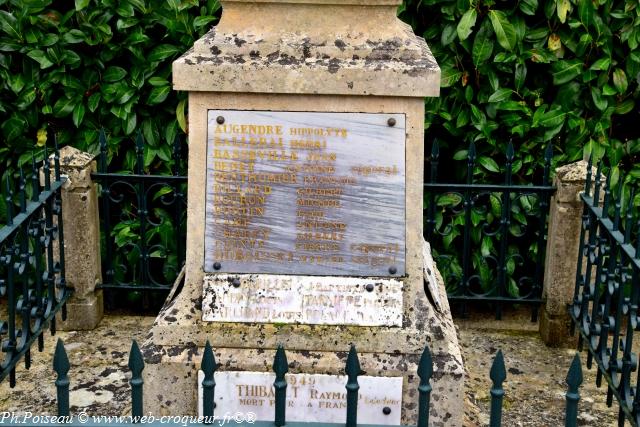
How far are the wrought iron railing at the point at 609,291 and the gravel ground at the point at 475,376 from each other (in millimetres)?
156

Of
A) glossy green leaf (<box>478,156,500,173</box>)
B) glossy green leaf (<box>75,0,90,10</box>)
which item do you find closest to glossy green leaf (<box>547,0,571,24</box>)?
glossy green leaf (<box>478,156,500,173</box>)

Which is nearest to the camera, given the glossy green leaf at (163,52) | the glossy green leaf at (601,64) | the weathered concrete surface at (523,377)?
the weathered concrete surface at (523,377)

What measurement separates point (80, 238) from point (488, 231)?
7.76 feet

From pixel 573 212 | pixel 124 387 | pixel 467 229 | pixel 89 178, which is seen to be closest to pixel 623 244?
pixel 573 212

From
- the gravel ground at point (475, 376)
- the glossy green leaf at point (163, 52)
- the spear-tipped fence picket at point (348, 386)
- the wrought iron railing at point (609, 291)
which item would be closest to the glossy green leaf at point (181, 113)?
the glossy green leaf at point (163, 52)

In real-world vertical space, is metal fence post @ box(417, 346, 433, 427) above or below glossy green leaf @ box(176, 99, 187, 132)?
below

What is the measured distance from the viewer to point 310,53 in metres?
3.78

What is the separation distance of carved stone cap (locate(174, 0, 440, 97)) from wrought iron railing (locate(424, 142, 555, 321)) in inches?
68.4

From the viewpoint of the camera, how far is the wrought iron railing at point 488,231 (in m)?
5.52

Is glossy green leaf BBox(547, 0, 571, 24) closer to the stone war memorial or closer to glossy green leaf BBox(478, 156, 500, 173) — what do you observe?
glossy green leaf BBox(478, 156, 500, 173)

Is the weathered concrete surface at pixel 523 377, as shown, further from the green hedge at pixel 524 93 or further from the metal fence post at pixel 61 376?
the metal fence post at pixel 61 376

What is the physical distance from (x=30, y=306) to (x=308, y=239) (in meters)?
1.80

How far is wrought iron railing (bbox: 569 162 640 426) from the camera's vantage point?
4324mm

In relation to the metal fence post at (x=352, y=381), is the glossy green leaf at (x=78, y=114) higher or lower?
higher
